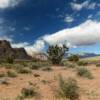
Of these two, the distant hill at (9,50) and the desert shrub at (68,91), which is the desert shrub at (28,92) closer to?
the desert shrub at (68,91)

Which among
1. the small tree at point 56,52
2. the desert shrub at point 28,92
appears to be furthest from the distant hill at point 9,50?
the desert shrub at point 28,92

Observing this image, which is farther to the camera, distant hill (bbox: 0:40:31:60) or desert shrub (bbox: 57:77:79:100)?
distant hill (bbox: 0:40:31:60)

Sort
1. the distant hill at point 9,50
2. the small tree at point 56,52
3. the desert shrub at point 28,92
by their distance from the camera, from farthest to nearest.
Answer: the distant hill at point 9,50 → the small tree at point 56,52 → the desert shrub at point 28,92

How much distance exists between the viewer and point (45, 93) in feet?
54.8

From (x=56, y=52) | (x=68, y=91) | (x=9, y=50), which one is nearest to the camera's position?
(x=68, y=91)

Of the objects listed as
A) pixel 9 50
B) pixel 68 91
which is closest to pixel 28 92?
pixel 68 91

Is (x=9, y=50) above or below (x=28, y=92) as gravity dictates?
above

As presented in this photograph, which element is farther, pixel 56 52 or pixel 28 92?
pixel 56 52

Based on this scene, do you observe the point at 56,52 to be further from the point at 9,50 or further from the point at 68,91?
the point at 9,50

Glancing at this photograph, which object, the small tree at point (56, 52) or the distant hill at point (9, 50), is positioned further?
the distant hill at point (9, 50)

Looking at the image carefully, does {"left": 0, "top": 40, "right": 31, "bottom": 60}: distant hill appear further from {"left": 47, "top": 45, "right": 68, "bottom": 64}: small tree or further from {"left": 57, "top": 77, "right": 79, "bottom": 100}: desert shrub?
{"left": 57, "top": 77, "right": 79, "bottom": 100}: desert shrub

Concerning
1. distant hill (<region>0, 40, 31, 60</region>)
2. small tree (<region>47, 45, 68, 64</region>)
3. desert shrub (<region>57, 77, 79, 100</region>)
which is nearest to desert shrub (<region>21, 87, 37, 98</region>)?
desert shrub (<region>57, 77, 79, 100</region>)

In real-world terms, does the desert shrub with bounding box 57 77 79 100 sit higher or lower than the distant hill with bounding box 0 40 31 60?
lower

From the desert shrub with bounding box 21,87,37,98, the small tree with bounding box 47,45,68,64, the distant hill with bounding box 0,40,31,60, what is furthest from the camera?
the distant hill with bounding box 0,40,31,60
